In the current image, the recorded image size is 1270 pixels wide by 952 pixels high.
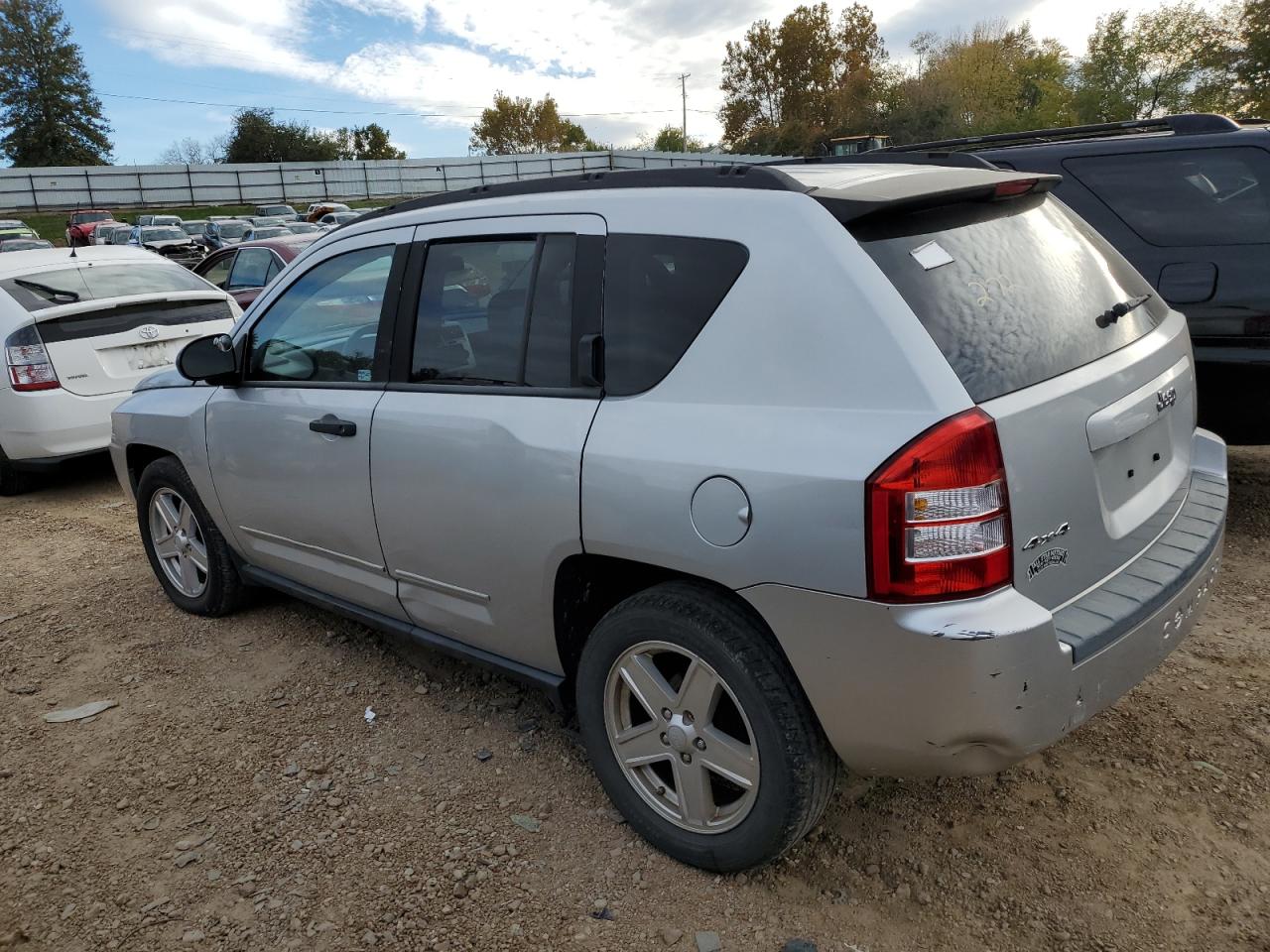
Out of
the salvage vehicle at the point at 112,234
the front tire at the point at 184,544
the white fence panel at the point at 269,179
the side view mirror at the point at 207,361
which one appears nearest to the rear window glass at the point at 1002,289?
the side view mirror at the point at 207,361

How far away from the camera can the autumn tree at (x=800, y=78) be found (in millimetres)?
66562

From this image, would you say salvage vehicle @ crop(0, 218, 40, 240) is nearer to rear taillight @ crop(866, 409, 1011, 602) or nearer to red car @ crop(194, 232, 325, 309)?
red car @ crop(194, 232, 325, 309)

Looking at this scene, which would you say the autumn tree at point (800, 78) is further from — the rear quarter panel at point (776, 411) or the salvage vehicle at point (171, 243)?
the rear quarter panel at point (776, 411)

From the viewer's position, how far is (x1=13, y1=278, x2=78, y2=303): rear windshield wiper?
664 cm

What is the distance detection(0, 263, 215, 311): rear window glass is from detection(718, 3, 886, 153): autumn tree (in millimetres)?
63582

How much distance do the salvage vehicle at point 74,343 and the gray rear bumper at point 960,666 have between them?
5.92 m

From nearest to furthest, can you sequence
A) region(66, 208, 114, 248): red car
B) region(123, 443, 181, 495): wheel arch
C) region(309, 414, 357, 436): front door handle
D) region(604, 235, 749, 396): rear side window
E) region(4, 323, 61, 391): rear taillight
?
region(604, 235, 749, 396): rear side window → region(309, 414, 357, 436): front door handle → region(123, 443, 181, 495): wheel arch → region(4, 323, 61, 391): rear taillight → region(66, 208, 114, 248): red car

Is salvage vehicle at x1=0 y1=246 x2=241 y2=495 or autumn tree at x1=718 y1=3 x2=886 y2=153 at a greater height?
autumn tree at x1=718 y1=3 x2=886 y2=153

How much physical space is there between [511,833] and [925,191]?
2127 mm

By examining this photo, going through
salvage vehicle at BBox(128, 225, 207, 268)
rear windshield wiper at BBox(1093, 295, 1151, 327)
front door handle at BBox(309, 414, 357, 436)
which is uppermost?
salvage vehicle at BBox(128, 225, 207, 268)

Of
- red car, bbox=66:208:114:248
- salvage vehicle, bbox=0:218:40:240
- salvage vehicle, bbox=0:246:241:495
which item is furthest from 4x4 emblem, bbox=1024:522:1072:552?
salvage vehicle, bbox=0:218:40:240

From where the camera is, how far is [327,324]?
356 centimetres

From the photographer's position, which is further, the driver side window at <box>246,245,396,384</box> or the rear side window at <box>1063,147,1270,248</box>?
the rear side window at <box>1063,147,1270,248</box>

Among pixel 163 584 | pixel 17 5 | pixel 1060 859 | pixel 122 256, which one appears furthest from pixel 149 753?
pixel 17 5
